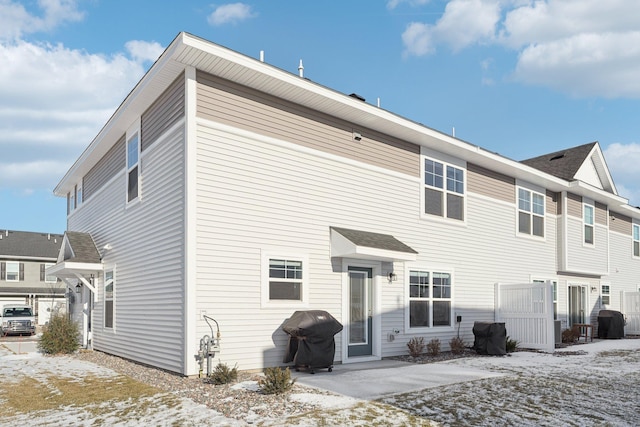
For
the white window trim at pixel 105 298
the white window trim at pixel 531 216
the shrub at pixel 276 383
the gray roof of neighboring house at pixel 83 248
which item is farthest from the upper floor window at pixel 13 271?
the shrub at pixel 276 383

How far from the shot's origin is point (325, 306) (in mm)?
11266

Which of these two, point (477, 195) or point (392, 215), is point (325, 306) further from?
point (477, 195)

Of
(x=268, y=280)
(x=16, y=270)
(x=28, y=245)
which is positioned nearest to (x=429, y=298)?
(x=268, y=280)

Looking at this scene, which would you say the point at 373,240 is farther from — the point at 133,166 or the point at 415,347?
the point at 133,166

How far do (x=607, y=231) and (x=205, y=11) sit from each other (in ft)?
61.6

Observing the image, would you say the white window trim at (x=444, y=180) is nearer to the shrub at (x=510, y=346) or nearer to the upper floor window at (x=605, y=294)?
the shrub at (x=510, y=346)

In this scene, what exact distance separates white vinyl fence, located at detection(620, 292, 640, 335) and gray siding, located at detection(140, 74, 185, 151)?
2016 cm

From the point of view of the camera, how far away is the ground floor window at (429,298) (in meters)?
13.4

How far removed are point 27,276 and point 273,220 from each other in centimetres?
3107

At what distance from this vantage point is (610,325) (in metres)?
19.4

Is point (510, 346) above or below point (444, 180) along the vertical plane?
below

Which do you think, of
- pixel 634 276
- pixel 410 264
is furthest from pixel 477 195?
pixel 634 276

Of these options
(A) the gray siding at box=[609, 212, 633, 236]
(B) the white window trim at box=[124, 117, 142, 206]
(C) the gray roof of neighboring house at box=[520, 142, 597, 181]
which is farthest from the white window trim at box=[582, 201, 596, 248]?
(B) the white window trim at box=[124, 117, 142, 206]

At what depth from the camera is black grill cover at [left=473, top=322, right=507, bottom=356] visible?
13.3 meters
